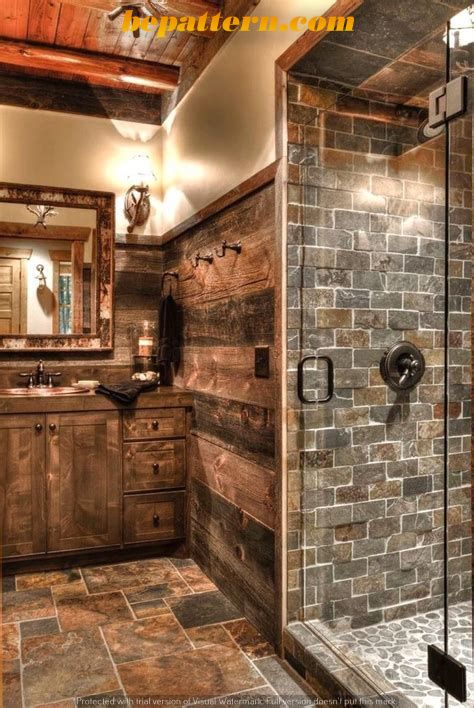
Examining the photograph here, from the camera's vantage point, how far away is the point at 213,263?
3.03 metres

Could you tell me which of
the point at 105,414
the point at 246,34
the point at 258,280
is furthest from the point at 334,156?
the point at 105,414

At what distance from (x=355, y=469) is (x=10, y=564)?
1930 millimetres

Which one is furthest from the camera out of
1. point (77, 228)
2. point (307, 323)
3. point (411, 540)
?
point (77, 228)

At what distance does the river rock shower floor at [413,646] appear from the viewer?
1974mm

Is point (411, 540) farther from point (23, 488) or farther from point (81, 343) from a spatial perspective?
point (81, 343)

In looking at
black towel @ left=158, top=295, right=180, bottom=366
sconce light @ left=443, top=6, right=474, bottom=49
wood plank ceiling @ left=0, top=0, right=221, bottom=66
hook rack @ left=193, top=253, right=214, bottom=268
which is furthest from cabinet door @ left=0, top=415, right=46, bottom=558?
sconce light @ left=443, top=6, right=474, bottom=49

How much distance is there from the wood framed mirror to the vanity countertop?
592mm

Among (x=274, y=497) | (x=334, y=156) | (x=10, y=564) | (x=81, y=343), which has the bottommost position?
(x=10, y=564)

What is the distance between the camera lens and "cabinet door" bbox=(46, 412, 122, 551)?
3166mm

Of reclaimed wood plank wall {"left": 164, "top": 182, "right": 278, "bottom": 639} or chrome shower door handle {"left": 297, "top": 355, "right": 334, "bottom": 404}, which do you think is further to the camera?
reclaimed wood plank wall {"left": 164, "top": 182, "right": 278, "bottom": 639}

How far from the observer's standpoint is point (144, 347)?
151 inches

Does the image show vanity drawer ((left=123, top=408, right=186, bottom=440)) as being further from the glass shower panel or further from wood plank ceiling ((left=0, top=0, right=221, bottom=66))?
wood plank ceiling ((left=0, top=0, right=221, bottom=66))

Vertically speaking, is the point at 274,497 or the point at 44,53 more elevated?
the point at 44,53

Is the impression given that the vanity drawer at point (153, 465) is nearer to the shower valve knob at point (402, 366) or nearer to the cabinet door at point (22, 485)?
the cabinet door at point (22, 485)
